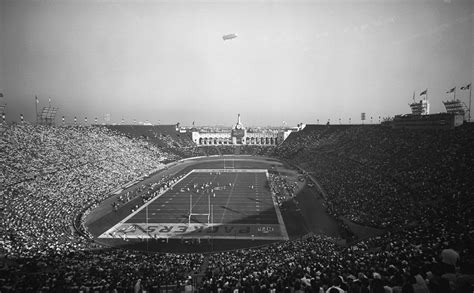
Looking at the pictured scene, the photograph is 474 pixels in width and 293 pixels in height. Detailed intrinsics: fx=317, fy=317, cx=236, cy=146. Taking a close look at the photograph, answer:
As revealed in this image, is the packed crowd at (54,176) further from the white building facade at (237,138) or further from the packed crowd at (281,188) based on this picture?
the white building facade at (237,138)

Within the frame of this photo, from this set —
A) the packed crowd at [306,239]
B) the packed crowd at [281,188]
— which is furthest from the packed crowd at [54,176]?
the packed crowd at [281,188]

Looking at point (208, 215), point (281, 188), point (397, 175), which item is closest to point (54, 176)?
point (208, 215)

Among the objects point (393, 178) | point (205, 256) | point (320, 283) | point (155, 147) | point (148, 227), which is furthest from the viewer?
point (155, 147)

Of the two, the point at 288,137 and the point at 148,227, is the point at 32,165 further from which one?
the point at 288,137

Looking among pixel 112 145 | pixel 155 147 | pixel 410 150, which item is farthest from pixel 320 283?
pixel 155 147

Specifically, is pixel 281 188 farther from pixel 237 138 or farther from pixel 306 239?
pixel 237 138

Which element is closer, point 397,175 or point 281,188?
point 397,175

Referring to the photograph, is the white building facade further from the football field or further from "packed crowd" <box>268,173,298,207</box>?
the football field
